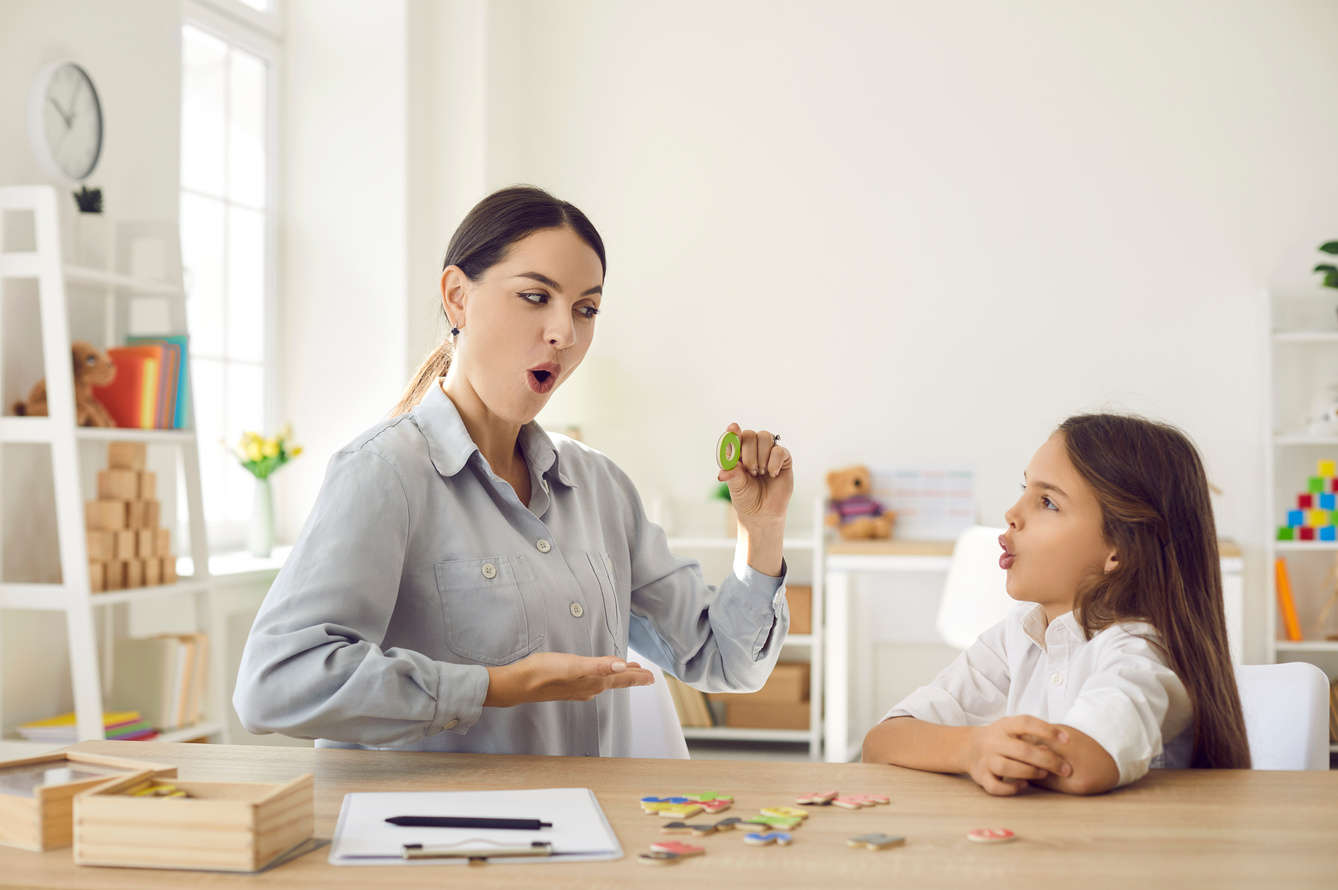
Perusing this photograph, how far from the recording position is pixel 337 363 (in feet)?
13.1

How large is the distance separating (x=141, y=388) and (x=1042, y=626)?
2.27m

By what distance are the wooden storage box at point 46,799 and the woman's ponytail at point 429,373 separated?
0.67 m

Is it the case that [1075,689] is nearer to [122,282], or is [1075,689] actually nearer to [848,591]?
[122,282]

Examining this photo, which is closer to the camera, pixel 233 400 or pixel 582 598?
pixel 582 598

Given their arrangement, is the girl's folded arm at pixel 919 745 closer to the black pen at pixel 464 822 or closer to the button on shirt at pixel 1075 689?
the button on shirt at pixel 1075 689

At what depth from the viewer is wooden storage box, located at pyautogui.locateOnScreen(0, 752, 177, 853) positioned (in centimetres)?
86

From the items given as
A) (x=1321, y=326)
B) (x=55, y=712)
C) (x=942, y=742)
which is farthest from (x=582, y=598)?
(x=1321, y=326)

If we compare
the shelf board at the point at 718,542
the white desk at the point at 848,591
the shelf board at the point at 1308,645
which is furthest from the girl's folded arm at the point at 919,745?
the shelf board at the point at 1308,645

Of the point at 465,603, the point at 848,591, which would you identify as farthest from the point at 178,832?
the point at 848,591

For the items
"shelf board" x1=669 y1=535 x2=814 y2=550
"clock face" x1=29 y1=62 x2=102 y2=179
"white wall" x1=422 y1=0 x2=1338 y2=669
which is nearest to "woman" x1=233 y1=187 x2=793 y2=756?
"clock face" x1=29 y1=62 x2=102 y2=179

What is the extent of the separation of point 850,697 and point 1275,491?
1.75 m

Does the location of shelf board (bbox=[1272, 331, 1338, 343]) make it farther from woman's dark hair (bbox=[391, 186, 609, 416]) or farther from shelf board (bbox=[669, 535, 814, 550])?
woman's dark hair (bbox=[391, 186, 609, 416])

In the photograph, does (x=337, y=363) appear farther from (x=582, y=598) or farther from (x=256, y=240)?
(x=582, y=598)

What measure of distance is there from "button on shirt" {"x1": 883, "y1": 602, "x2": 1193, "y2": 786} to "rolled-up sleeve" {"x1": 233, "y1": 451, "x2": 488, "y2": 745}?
20.8 inches
